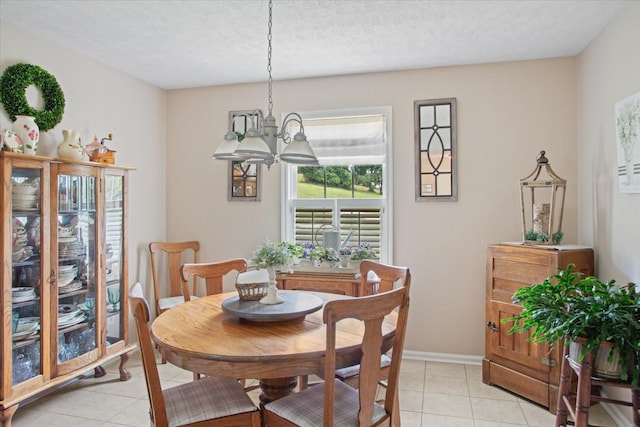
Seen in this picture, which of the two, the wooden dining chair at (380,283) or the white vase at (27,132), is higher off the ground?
the white vase at (27,132)

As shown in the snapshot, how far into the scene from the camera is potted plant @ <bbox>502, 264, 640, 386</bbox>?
180cm

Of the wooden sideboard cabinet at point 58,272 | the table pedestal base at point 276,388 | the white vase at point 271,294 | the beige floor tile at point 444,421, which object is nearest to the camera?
the table pedestal base at point 276,388

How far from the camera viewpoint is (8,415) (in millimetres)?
2348

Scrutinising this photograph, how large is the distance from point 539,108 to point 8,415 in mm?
4305

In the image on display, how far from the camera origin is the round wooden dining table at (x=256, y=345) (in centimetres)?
160

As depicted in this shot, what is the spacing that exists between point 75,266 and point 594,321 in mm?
3211

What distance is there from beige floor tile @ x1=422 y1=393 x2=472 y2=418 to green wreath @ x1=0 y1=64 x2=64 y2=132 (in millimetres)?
3316

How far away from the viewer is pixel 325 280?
3318 millimetres

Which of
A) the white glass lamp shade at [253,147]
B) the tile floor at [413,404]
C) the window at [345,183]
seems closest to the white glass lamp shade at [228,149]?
the white glass lamp shade at [253,147]

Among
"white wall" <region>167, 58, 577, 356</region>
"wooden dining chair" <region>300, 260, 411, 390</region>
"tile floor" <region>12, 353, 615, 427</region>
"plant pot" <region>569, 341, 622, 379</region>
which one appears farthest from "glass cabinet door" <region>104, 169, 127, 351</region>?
Result: "plant pot" <region>569, 341, 622, 379</region>

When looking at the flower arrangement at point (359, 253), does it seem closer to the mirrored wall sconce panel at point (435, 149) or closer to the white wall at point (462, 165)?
the white wall at point (462, 165)

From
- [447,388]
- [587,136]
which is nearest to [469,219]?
[587,136]

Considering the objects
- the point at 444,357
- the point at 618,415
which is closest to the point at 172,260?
the point at 444,357

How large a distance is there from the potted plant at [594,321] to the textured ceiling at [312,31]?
173 centimetres
